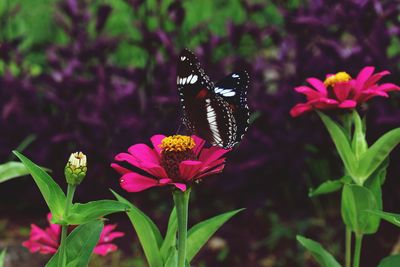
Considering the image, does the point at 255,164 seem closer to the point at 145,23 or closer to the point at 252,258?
the point at 252,258

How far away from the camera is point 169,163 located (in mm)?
1525

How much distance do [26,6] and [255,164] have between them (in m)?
3.13

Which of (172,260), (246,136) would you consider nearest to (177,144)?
(172,260)

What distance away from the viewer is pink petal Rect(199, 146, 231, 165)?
1.52 meters

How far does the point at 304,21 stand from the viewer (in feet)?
10.5

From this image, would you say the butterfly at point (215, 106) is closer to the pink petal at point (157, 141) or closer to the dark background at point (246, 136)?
the pink petal at point (157, 141)

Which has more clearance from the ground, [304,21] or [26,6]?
[26,6]

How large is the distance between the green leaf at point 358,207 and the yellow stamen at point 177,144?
0.52m

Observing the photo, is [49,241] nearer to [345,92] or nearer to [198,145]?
[198,145]

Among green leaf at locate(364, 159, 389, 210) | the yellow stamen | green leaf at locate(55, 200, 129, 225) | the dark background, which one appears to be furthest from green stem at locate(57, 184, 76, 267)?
the dark background

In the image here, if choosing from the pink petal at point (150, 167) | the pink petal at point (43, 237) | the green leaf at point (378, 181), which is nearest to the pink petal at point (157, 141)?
the pink petal at point (150, 167)

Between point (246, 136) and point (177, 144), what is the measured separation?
1.86 metres

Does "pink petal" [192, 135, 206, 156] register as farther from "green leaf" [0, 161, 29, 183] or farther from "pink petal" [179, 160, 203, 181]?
"green leaf" [0, 161, 29, 183]

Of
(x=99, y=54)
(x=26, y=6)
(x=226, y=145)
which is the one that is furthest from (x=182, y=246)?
(x=26, y=6)
